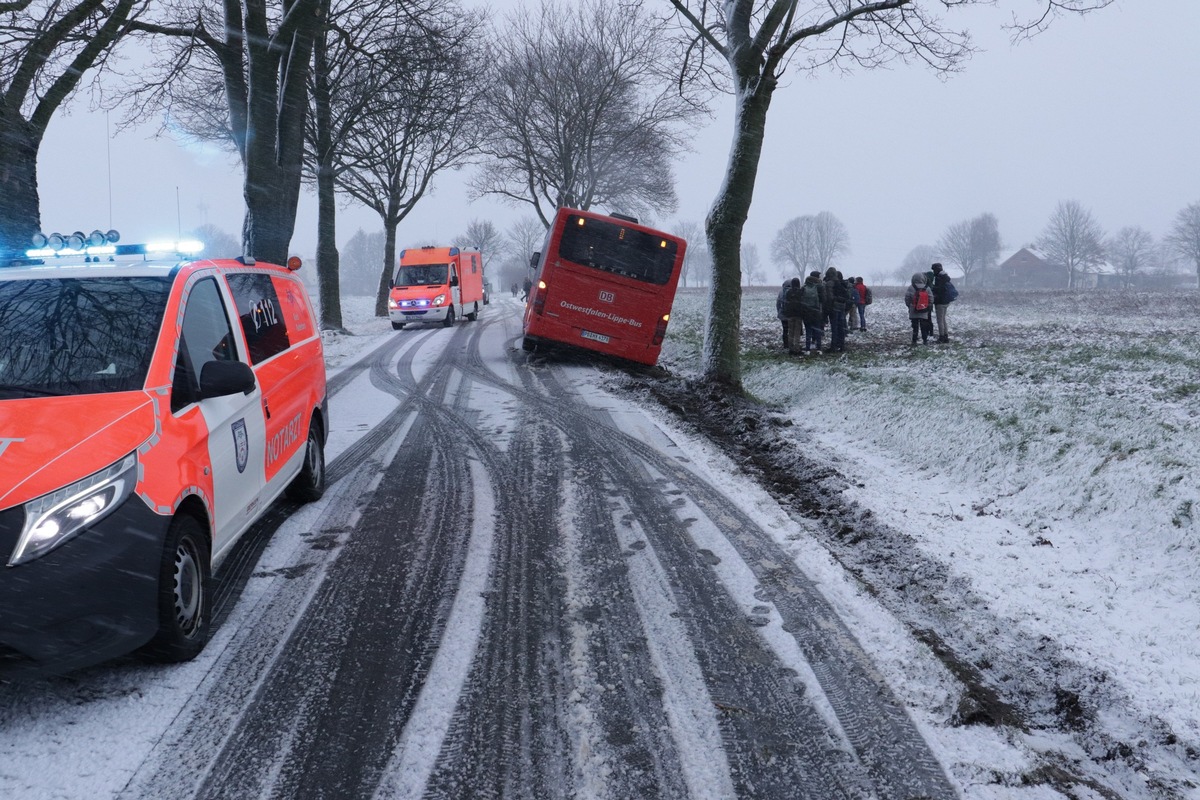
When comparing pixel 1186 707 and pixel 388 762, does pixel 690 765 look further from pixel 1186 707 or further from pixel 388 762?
pixel 1186 707

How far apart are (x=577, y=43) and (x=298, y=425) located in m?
28.0

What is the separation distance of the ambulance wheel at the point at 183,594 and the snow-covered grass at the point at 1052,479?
13.3ft

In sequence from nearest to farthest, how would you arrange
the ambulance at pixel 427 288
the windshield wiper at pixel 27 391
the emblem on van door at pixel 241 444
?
the windshield wiper at pixel 27 391, the emblem on van door at pixel 241 444, the ambulance at pixel 427 288

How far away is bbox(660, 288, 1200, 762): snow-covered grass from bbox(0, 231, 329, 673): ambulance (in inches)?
163

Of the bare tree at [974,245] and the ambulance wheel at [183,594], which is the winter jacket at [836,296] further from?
the bare tree at [974,245]

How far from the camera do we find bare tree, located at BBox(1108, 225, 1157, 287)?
113688 mm

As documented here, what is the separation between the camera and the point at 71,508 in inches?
116

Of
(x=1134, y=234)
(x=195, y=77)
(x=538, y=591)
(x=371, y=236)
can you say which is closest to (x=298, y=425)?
(x=538, y=591)

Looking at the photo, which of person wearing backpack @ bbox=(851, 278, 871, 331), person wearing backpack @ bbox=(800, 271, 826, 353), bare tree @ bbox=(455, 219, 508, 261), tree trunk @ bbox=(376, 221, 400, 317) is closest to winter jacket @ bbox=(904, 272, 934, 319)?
person wearing backpack @ bbox=(800, 271, 826, 353)

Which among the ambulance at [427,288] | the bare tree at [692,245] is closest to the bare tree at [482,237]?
the bare tree at [692,245]

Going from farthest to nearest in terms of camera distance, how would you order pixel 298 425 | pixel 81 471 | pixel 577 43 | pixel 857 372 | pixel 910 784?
1. pixel 577 43
2. pixel 857 372
3. pixel 298 425
4. pixel 81 471
5. pixel 910 784

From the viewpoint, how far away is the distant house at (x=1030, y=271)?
11644 centimetres

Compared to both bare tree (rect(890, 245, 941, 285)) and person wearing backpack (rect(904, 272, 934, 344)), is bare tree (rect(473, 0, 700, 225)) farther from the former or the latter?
bare tree (rect(890, 245, 941, 285))

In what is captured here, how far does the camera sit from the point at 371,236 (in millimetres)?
163625
